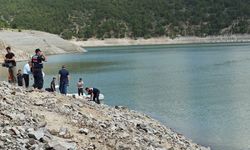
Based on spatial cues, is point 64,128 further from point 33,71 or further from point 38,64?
point 33,71

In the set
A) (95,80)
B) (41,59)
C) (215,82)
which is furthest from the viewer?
(95,80)

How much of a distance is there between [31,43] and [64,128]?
113m

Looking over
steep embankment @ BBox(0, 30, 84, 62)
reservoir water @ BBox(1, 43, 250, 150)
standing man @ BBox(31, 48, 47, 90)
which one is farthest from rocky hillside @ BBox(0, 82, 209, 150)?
steep embankment @ BBox(0, 30, 84, 62)

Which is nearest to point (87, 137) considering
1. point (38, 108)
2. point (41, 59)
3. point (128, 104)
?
point (38, 108)

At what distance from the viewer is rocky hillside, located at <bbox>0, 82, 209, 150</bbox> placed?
14.3m

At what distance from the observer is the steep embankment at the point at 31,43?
114200 millimetres

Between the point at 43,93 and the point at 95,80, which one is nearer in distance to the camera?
the point at 43,93

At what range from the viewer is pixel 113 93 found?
45844 mm

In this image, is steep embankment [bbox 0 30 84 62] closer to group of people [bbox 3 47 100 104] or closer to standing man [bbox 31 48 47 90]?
group of people [bbox 3 47 100 104]

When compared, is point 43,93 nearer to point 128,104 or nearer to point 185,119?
point 185,119

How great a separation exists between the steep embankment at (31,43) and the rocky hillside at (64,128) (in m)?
84.4

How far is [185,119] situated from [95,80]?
2941 centimetres

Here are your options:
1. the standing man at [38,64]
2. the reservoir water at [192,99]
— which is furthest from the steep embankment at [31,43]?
the standing man at [38,64]

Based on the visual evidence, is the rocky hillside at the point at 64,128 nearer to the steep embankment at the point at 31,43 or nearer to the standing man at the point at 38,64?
the standing man at the point at 38,64
